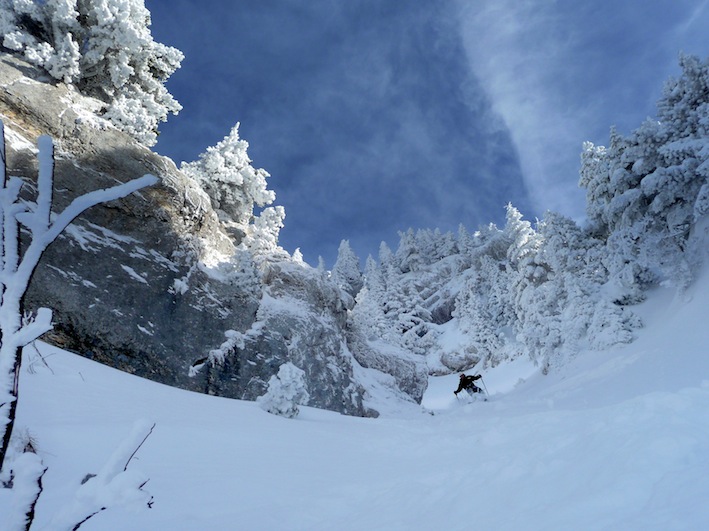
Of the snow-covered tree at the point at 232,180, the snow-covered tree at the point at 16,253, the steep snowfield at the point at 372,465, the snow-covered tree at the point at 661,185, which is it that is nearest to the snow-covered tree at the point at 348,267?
the snow-covered tree at the point at 232,180

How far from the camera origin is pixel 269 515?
4016 millimetres

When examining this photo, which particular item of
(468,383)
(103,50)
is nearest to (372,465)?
(468,383)

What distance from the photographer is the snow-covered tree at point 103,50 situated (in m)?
19.0

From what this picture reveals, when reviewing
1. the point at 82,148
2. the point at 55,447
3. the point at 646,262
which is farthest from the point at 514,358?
the point at 55,447

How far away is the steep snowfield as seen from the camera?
3.45 m

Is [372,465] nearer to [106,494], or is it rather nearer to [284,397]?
[284,397]

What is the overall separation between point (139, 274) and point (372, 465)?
15709mm

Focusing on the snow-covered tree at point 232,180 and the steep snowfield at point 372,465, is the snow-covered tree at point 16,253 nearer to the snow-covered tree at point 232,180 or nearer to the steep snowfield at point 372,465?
the steep snowfield at point 372,465

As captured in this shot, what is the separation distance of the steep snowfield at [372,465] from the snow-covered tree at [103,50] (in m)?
16.7

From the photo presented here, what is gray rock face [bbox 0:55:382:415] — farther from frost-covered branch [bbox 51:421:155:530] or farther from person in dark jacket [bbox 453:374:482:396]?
frost-covered branch [bbox 51:421:155:530]

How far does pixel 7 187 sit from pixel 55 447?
3321 millimetres

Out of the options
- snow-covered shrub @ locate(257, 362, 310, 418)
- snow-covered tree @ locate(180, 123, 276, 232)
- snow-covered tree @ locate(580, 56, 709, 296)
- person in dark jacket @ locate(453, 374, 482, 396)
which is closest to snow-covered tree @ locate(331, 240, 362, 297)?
snow-covered tree @ locate(180, 123, 276, 232)

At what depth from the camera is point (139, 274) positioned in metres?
18.3

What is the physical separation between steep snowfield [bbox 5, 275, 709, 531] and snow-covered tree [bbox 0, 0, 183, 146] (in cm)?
1674
